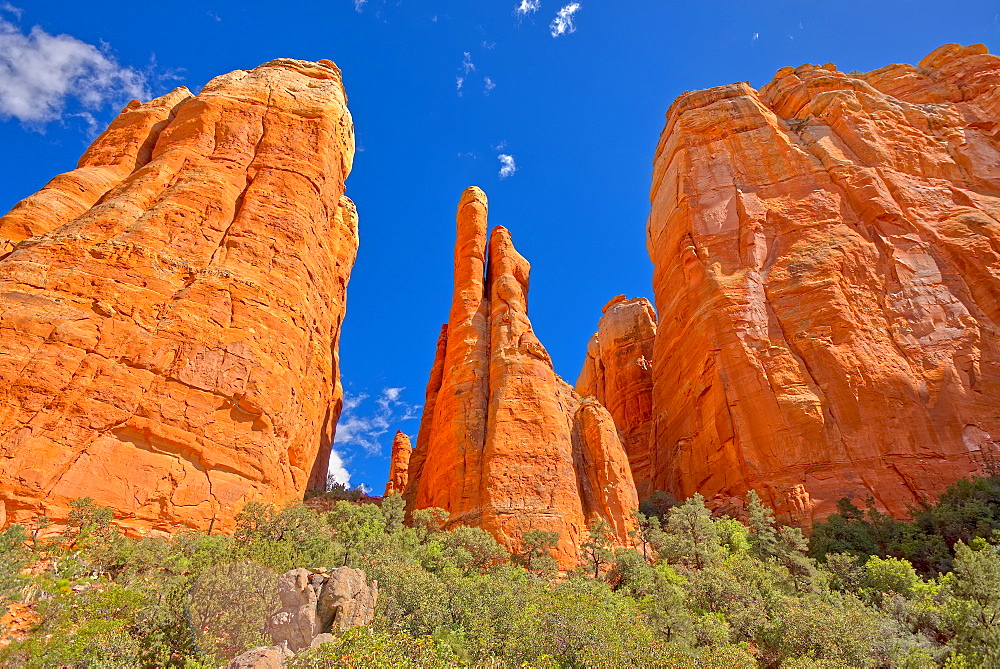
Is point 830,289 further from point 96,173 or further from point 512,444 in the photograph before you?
point 96,173

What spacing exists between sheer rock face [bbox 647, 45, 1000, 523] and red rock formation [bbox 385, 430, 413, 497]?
22.1 meters

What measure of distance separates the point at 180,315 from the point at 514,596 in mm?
16812

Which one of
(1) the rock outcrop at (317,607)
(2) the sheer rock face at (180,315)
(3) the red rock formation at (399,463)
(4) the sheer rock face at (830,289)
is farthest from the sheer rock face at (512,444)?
(3) the red rock formation at (399,463)

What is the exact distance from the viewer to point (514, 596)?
720 inches

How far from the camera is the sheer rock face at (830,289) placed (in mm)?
30609

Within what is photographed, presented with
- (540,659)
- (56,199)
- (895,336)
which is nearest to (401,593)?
(540,659)

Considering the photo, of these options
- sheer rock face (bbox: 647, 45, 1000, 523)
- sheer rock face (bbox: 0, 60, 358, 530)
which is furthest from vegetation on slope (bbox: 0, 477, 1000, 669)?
sheer rock face (bbox: 647, 45, 1000, 523)

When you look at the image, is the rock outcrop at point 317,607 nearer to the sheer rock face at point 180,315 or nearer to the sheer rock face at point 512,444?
the sheer rock face at point 180,315

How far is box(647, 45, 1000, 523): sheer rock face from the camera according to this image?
100ft

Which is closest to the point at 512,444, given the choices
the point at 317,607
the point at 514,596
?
the point at 514,596

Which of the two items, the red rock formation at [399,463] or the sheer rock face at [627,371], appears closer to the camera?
the sheer rock face at [627,371]

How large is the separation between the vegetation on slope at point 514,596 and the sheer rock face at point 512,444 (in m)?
1.97

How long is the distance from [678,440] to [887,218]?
19646mm

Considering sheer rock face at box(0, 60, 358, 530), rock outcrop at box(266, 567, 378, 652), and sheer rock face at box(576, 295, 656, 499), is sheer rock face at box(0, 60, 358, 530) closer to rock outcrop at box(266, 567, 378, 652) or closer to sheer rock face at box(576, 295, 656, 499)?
rock outcrop at box(266, 567, 378, 652)
